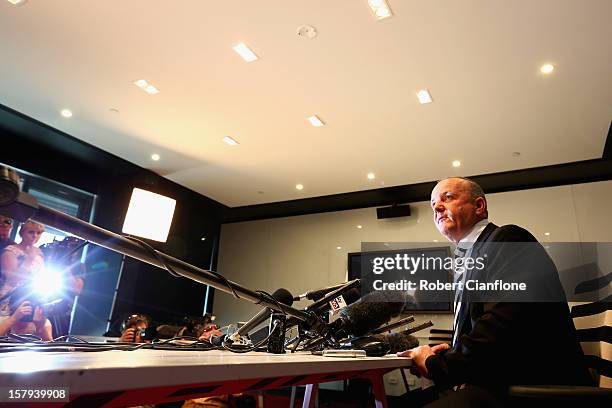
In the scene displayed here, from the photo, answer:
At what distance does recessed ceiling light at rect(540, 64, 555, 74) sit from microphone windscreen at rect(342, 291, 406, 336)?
8.10ft

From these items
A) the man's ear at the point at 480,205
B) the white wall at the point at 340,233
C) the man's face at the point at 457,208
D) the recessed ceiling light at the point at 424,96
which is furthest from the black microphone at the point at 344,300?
the white wall at the point at 340,233

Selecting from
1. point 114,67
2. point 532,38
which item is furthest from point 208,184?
point 532,38

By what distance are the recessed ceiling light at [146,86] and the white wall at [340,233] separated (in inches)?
133

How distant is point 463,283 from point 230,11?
2292mm

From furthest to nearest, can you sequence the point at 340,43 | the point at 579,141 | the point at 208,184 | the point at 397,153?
the point at 208,184
the point at 397,153
the point at 579,141
the point at 340,43

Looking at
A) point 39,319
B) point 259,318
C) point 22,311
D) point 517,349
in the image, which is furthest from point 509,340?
point 39,319

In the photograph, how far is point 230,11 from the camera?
2666 millimetres

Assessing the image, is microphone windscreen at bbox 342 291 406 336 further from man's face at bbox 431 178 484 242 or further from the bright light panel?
the bright light panel

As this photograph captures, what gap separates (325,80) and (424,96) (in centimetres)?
89

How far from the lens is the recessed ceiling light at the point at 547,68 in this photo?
3.03 meters

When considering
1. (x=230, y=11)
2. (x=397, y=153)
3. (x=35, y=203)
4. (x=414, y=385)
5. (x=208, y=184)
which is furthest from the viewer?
(x=208, y=184)

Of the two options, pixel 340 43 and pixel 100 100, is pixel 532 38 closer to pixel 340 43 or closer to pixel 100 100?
pixel 340 43

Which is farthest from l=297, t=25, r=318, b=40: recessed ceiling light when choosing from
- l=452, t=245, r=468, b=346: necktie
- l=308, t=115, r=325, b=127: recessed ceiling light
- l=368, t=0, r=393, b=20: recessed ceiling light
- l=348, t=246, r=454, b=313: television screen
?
l=348, t=246, r=454, b=313: television screen

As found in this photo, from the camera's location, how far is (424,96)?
348cm
